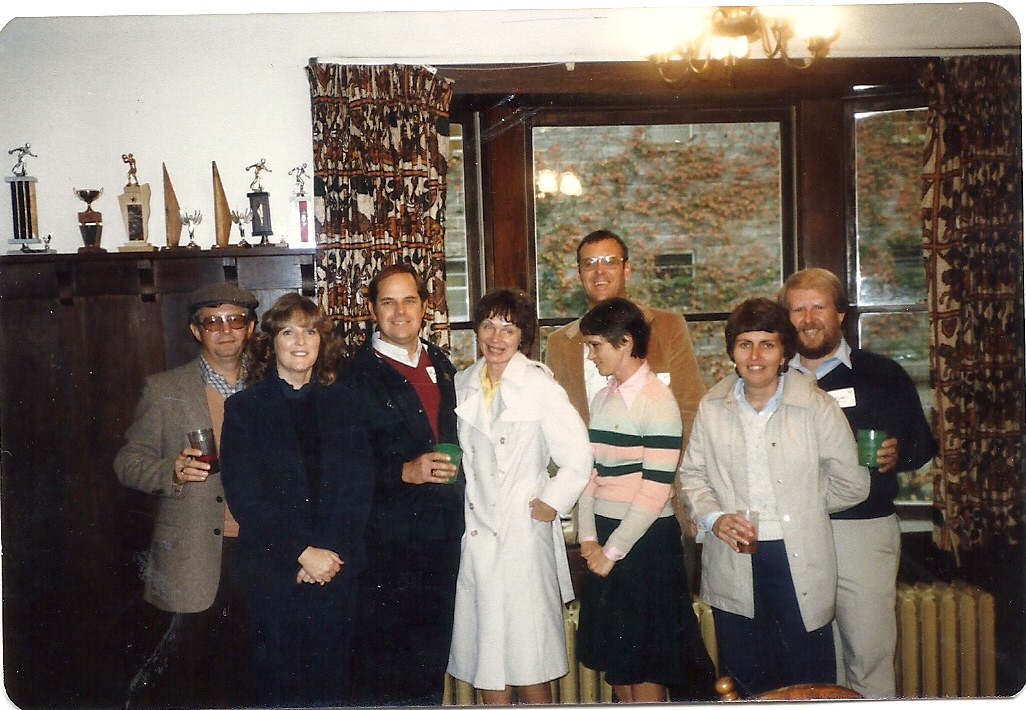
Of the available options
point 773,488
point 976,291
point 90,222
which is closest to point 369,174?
point 90,222

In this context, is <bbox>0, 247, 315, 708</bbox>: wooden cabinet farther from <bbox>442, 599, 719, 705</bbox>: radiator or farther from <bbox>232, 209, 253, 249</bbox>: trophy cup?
<bbox>442, 599, 719, 705</bbox>: radiator

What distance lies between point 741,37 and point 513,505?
4.94 feet

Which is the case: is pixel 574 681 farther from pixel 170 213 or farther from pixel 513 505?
pixel 170 213

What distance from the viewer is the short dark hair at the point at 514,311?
2471mm

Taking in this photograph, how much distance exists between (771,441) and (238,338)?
5.18 ft

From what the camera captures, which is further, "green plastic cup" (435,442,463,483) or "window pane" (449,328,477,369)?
"window pane" (449,328,477,369)

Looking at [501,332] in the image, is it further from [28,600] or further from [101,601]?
[28,600]

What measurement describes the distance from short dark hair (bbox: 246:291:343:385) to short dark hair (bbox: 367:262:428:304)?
15 centimetres

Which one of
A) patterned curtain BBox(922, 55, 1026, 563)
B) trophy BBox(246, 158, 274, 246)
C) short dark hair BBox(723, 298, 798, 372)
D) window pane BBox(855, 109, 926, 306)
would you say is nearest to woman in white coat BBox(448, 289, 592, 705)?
short dark hair BBox(723, 298, 798, 372)

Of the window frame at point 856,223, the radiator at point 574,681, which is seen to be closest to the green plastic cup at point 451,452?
the radiator at point 574,681

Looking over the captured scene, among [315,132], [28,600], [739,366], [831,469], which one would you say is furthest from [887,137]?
[28,600]

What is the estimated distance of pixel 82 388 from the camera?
2.46 m

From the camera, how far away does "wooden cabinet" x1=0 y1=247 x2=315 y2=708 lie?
96.3 inches

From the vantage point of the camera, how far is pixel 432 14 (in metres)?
2.44
